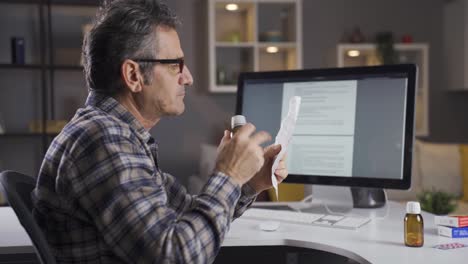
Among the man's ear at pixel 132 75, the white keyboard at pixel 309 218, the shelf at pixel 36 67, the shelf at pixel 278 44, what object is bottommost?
the white keyboard at pixel 309 218

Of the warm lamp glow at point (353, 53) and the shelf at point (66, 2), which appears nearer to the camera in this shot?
the shelf at point (66, 2)

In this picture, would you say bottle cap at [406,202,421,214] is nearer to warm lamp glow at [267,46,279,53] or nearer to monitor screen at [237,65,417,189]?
monitor screen at [237,65,417,189]

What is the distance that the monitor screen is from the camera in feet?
5.62

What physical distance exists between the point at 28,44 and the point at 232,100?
1635mm

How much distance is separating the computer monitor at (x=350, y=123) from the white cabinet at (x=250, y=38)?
2683 millimetres

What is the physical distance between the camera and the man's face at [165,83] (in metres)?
1.24

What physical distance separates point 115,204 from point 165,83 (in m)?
0.34

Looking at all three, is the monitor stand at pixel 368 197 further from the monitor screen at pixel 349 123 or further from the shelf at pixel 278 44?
the shelf at pixel 278 44

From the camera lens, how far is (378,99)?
1.75 meters

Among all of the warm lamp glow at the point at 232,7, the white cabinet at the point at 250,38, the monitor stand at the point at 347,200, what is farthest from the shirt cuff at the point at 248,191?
the warm lamp glow at the point at 232,7

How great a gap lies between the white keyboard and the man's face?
0.58 meters

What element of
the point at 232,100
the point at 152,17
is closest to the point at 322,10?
the point at 232,100

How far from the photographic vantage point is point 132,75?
1206 mm

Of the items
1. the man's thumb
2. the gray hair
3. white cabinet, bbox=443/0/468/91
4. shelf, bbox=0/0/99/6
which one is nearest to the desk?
the man's thumb
